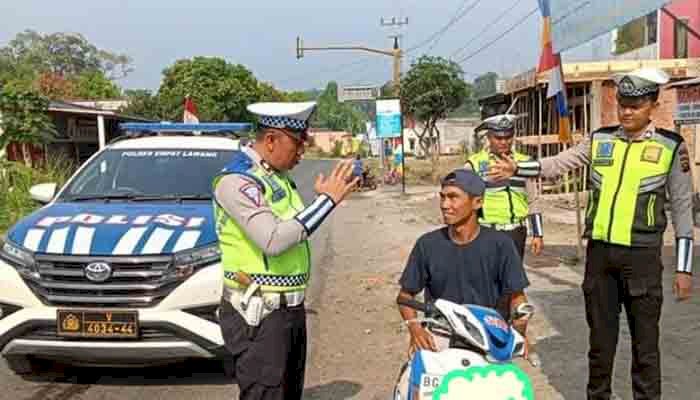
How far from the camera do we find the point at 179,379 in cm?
581

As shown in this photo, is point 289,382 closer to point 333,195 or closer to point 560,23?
point 333,195

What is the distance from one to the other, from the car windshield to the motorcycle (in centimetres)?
355

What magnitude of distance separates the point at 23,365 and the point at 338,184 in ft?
11.7

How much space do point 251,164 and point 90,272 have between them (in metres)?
2.27

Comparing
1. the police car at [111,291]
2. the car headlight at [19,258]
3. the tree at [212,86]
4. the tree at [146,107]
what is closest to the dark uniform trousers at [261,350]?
the police car at [111,291]

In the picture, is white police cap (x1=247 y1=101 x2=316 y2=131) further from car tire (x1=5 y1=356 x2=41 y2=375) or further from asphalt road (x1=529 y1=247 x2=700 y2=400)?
car tire (x1=5 y1=356 x2=41 y2=375)

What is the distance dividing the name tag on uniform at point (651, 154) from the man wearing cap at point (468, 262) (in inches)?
40.0

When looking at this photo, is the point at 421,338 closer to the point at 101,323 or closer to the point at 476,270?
the point at 476,270

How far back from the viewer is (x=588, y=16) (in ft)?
19.1

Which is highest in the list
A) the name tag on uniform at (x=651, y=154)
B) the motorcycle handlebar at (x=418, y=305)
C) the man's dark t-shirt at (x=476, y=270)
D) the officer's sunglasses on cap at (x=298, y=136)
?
the officer's sunglasses on cap at (x=298, y=136)

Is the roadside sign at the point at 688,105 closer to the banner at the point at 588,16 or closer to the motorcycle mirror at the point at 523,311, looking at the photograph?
the banner at the point at 588,16

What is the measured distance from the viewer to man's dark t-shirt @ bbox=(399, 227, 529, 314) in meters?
3.52

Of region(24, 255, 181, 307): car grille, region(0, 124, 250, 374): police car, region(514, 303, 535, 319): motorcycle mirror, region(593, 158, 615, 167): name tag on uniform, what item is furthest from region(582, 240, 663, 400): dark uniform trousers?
region(24, 255, 181, 307): car grille

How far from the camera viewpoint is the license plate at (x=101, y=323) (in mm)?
5047
